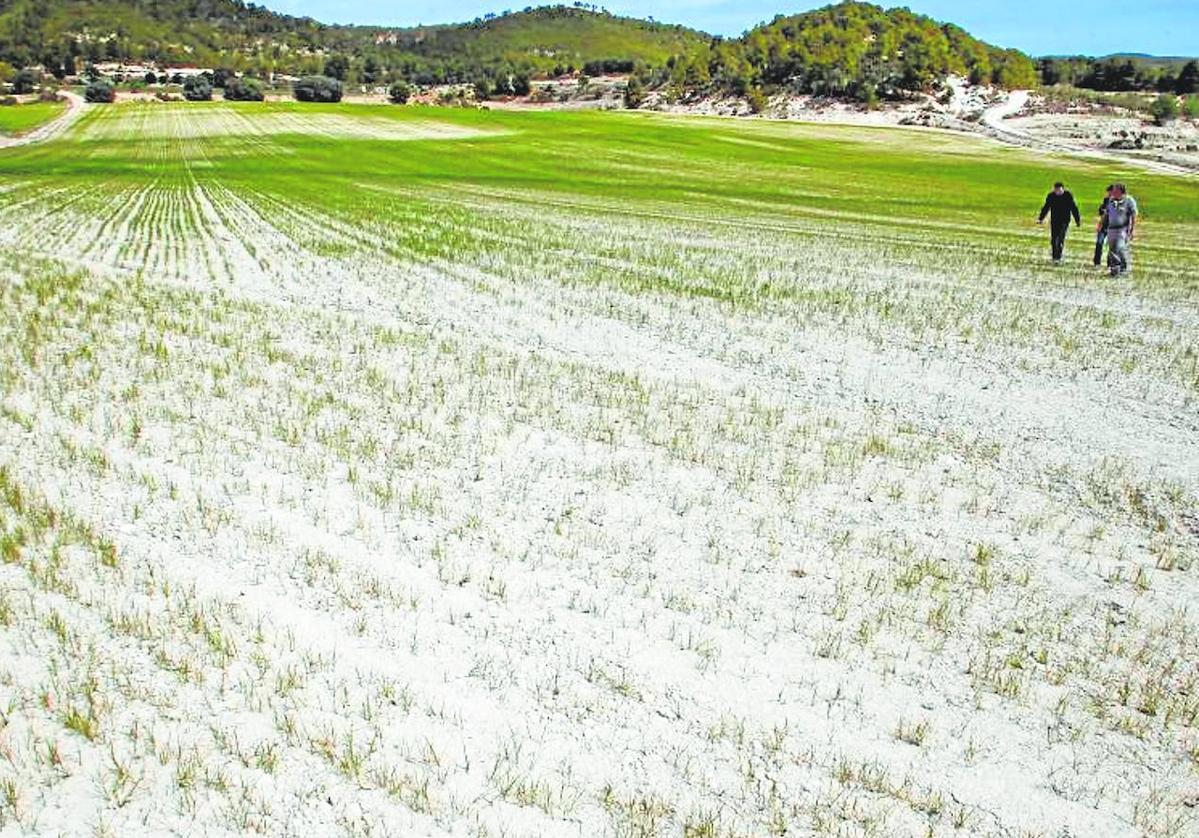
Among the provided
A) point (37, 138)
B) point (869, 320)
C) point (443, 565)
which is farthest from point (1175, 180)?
point (37, 138)

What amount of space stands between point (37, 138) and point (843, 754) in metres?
93.4

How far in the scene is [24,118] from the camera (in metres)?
94.4

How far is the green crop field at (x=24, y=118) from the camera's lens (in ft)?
271

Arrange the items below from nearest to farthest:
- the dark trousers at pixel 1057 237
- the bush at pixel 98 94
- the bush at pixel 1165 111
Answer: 1. the dark trousers at pixel 1057 237
2. the bush at pixel 1165 111
3. the bush at pixel 98 94

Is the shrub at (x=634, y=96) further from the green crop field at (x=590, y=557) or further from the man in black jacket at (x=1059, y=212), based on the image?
the green crop field at (x=590, y=557)

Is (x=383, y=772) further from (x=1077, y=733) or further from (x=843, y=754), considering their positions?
(x=1077, y=733)

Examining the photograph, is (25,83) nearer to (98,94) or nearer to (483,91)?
(98,94)

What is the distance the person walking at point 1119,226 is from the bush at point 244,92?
151 metres

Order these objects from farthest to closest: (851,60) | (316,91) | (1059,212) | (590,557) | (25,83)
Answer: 1. (851,60)
2. (25,83)
3. (316,91)
4. (1059,212)
5. (590,557)

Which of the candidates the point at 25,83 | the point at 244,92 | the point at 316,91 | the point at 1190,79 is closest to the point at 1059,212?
the point at 1190,79

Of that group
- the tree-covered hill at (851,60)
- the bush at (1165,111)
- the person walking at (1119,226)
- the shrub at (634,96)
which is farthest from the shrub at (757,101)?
the person walking at (1119,226)

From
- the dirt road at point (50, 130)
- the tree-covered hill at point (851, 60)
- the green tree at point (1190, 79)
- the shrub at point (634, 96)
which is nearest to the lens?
the dirt road at point (50, 130)

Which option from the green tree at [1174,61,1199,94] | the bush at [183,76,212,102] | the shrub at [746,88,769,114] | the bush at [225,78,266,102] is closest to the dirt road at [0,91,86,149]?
the bush at [183,76,212,102]

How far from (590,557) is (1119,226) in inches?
818
